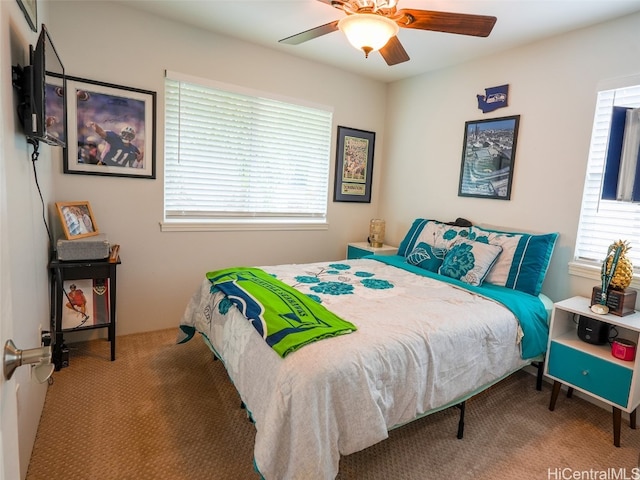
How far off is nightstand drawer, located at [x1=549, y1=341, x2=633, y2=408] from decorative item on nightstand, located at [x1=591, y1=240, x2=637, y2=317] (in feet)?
0.95

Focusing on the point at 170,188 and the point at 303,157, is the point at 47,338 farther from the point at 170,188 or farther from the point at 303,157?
the point at 303,157

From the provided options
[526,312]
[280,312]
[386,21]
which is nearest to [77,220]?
[280,312]

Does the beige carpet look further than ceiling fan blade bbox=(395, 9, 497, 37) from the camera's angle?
No

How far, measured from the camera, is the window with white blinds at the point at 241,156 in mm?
3143

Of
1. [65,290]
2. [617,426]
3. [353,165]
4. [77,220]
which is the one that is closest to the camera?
[617,426]

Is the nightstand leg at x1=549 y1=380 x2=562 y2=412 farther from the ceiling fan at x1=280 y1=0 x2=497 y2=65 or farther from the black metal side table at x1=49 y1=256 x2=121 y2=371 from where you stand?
the black metal side table at x1=49 y1=256 x2=121 y2=371

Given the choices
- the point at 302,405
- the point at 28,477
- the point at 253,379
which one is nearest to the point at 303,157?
the point at 253,379

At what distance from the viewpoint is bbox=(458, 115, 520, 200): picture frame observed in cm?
304

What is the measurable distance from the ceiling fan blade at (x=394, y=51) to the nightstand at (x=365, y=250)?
1.88 m

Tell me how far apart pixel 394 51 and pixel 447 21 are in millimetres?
414

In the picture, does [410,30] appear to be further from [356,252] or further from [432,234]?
[356,252]

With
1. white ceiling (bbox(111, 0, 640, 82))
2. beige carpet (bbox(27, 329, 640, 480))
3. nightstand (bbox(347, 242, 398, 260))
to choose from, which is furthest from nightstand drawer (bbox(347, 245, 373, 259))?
white ceiling (bbox(111, 0, 640, 82))

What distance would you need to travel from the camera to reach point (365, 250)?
12.6ft

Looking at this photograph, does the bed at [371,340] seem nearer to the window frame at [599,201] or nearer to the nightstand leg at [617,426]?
the window frame at [599,201]
